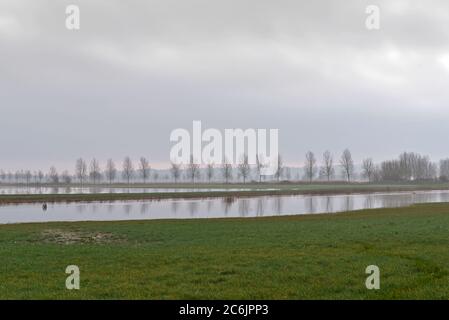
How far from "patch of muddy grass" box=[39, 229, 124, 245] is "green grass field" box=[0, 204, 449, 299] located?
1.29 feet

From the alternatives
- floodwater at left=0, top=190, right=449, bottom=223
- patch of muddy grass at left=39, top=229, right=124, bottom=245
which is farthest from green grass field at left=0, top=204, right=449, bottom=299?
floodwater at left=0, top=190, right=449, bottom=223

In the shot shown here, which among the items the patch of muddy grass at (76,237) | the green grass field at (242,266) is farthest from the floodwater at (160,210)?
the green grass field at (242,266)

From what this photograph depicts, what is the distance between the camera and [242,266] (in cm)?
1398

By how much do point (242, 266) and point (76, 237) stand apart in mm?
14620

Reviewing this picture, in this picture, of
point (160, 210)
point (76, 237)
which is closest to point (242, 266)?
point (76, 237)

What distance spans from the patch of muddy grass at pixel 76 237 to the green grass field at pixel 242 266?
0.39 metres

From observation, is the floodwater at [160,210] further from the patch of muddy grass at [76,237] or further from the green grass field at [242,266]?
the green grass field at [242,266]

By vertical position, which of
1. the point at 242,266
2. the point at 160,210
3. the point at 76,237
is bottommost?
the point at 160,210

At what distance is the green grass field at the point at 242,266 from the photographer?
425 inches

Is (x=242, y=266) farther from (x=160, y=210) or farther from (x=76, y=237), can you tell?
(x=160, y=210)

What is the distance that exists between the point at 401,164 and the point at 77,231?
18319 cm

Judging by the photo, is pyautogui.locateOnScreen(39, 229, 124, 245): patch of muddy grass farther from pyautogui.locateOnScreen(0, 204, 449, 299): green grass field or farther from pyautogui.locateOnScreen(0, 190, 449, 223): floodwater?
pyautogui.locateOnScreen(0, 190, 449, 223): floodwater
